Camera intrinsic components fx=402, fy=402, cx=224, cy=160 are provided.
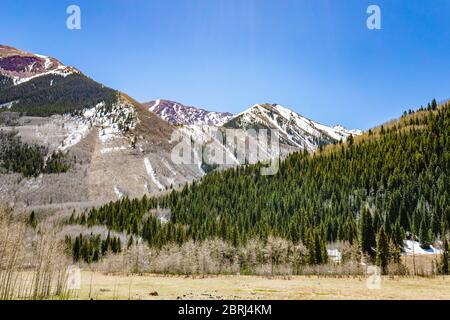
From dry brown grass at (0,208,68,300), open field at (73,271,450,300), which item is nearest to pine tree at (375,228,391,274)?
open field at (73,271,450,300)

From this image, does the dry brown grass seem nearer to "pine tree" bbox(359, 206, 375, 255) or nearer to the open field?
the open field

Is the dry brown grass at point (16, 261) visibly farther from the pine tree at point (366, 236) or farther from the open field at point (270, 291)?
the pine tree at point (366, 236)

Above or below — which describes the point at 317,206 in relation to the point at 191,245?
above

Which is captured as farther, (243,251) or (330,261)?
(243,251)

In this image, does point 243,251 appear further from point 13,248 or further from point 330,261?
point 13,248

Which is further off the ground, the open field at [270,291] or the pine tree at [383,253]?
the pine tree at [383,253]

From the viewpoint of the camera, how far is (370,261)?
5605 inches

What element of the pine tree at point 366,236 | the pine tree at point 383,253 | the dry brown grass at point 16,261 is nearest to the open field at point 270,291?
the dry brown grass at point 16,261

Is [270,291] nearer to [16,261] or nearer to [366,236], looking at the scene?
[16,261]

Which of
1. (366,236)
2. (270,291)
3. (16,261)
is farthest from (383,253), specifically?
(16,261)

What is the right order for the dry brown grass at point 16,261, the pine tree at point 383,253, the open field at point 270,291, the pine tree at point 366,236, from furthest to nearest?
the pine tree at point 366,236 < the pine tree at point 383,253 < the open field at point 270,291 < the dry brown grass at point 16,261

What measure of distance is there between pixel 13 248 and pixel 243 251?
102m
